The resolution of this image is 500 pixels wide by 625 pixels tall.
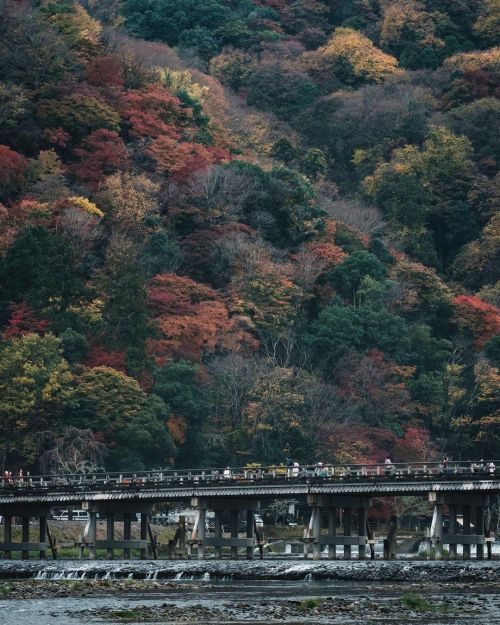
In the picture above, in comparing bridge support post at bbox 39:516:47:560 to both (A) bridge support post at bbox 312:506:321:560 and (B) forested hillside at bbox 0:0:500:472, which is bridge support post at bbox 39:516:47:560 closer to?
(A) bridge support post at bbox 312:506:321:560

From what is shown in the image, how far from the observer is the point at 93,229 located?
462 feet

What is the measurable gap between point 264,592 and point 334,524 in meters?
19.6

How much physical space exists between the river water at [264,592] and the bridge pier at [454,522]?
311 centimetres

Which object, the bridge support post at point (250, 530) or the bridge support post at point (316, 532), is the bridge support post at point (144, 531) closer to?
the bridge support post at point (250, 530)

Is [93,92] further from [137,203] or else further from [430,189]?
[430,189]

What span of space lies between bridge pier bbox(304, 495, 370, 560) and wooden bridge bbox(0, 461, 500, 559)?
0.15 feet

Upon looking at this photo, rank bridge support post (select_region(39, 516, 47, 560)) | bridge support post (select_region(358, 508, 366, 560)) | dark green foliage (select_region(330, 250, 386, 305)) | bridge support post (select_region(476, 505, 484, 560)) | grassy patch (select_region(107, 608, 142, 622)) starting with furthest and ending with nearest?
dark green foliage (select_region(330, 250, 386, 305)) < bridge support post (select_region(39, 516, 47, 560)) < bridge support post (select_region(358, 508, 366, 560)) < bridge support post (select_region(476, 505, 484, 560)) < grassy patch (select_region(107, 608, 142, 622))

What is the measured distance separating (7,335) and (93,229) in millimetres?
17117

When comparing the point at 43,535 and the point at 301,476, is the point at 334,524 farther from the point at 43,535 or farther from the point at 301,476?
the point at 43,535

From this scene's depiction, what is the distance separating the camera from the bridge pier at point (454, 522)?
87.2 m

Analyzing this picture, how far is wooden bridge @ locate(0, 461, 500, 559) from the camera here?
8738cm

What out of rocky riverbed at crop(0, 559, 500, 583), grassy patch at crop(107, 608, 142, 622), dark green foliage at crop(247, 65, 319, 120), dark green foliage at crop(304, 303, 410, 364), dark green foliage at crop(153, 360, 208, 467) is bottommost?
grassy patch at crop(107, 608, 142, 622)

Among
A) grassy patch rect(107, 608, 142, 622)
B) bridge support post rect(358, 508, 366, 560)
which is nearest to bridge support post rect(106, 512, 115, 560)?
bridge support post rect(358, 508, 366, 560)

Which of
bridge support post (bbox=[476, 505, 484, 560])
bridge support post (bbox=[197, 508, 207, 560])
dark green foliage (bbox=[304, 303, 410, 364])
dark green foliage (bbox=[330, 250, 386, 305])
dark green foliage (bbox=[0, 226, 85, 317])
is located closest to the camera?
bridge support post (bbox=[476, 505, 484, 560])
